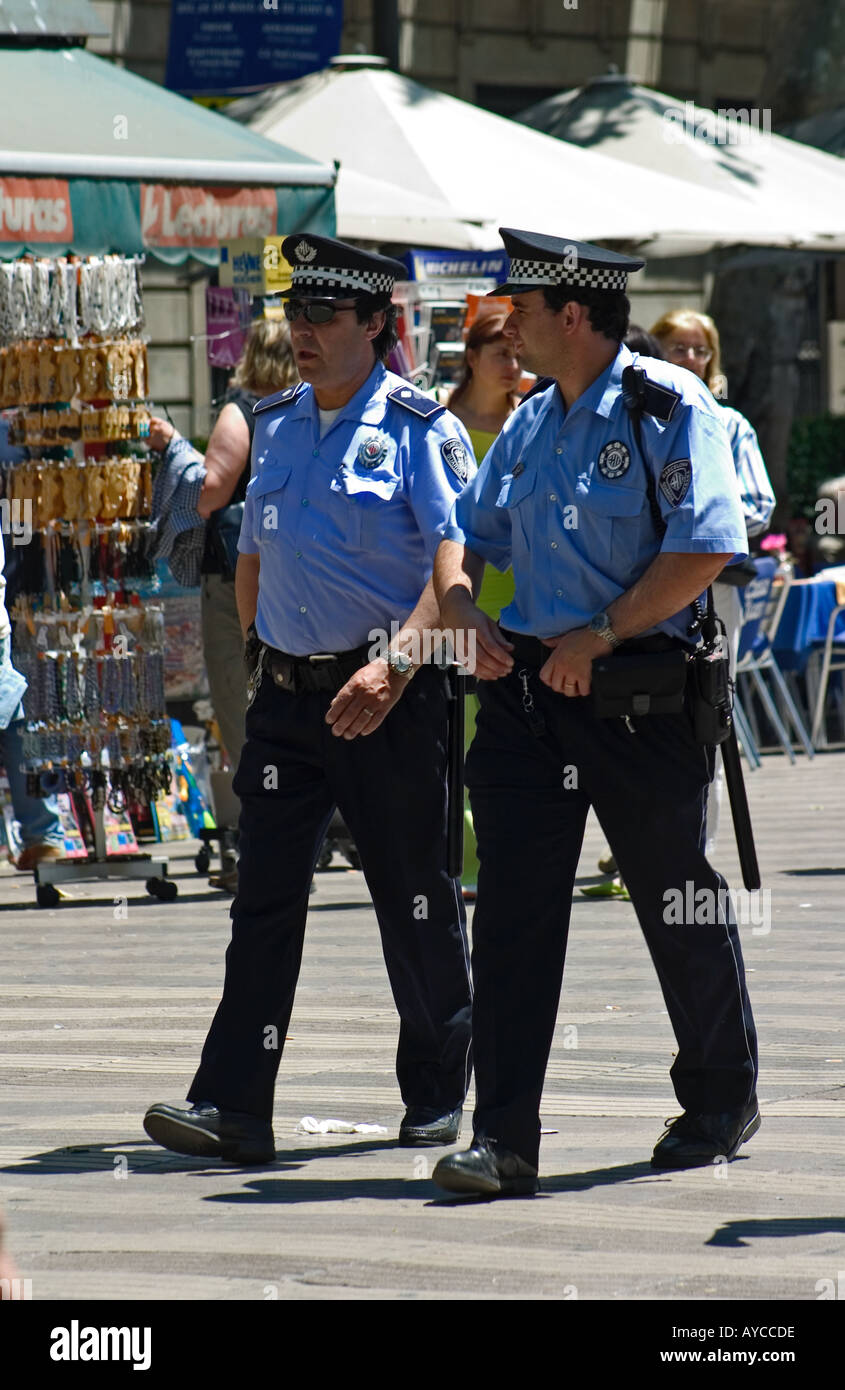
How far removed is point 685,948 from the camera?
16.2 feet

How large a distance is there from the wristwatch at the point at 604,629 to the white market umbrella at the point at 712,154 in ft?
31.4

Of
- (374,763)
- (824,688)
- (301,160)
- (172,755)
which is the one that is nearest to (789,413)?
(824,688)

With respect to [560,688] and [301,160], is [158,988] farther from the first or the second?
[301,160]

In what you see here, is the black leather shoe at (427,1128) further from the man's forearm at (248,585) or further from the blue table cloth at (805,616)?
the blue table cloth at (805,616)

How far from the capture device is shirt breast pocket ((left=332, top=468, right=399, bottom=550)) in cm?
543

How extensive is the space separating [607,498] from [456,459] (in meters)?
0.78

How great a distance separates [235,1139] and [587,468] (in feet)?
5.38

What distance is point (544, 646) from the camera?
16.2 ft

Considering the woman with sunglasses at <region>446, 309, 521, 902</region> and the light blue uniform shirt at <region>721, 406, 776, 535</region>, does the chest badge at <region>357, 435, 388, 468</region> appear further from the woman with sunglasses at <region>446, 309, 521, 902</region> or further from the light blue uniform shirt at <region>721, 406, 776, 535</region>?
the light blue uniform shirt at <region>721, 406, 776, 535</region>

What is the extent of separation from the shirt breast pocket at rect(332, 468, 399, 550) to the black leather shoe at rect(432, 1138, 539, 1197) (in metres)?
1.42

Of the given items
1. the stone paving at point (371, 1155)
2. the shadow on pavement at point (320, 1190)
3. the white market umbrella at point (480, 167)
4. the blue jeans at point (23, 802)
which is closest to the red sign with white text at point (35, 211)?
the white market umbrella at point (480, 167)
